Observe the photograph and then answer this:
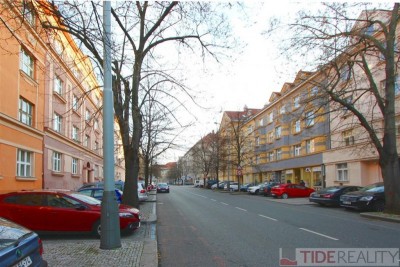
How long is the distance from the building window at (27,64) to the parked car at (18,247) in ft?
56.2

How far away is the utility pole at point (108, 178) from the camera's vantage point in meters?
8.53

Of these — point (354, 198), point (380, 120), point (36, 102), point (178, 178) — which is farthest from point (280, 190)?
point (178, 178)

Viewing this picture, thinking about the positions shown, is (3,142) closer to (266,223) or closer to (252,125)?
(266,223)

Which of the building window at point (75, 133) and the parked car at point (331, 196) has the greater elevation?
the building window at point (75, 133)

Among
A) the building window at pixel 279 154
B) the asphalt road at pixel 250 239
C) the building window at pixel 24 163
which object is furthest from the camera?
the building window at pixel 279 154

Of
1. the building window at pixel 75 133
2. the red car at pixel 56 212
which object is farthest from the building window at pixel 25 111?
the building window at pixel 75 133

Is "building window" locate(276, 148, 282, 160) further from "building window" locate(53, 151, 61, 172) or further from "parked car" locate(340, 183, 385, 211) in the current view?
"building window" locate(53, 151, 61, 172)

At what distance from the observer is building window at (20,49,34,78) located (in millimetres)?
20128

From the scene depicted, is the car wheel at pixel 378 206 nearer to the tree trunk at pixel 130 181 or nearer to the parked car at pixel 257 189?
the tree trunk at pixel 130 181

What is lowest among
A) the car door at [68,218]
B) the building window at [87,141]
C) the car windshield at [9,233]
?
the car door at [68,218]

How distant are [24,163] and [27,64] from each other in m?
5.34

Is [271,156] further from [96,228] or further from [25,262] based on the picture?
[25,262]

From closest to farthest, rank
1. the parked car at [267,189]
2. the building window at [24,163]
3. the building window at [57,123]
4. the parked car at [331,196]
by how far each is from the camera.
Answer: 1. the building window at [24,163]
2. the parked car at [331,196]
3. the building window at [57,123]
4. the parked car at [267,189]

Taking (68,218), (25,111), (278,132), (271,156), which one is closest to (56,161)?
(25,111)
